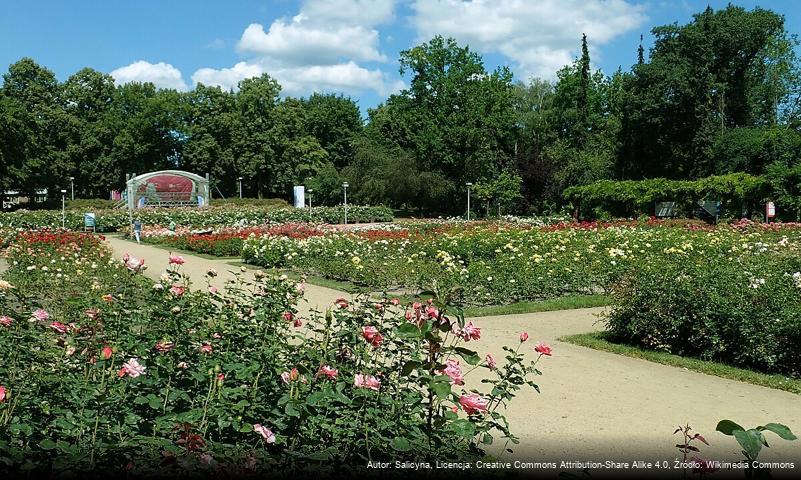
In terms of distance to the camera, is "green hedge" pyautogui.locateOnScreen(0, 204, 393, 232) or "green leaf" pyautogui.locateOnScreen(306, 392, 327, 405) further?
"green hedge" pyautogui.locateOnScreen(0, 204, 393, 232)

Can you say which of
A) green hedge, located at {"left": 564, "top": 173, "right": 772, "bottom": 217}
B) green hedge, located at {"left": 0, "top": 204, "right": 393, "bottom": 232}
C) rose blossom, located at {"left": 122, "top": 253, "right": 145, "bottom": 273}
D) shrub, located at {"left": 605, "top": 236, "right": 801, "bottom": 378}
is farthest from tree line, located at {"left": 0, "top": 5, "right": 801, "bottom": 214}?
rose blossom, located at {"left": 122, "top": 253, "right": 145, "bottom": 273}

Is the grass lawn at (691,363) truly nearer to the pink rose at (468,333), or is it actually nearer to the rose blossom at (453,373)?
the pink rose at (468,333)

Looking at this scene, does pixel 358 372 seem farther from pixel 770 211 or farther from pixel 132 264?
pixel 770 211

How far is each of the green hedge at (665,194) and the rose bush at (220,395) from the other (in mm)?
31495

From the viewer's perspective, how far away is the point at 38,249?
45.7 ft

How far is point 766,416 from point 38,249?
13065mm

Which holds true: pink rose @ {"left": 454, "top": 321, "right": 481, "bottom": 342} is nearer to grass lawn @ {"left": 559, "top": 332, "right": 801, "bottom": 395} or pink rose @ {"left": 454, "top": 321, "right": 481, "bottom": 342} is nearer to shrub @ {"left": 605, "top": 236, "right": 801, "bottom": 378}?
grass lawn @ {"left": 559, "top": 332, "right": 801, "bottom": 395}

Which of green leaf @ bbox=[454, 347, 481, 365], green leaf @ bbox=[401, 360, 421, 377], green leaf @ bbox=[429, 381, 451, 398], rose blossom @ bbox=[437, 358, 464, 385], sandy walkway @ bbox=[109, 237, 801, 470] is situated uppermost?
green leaf @ bbox=[454, 347, 481, 365]

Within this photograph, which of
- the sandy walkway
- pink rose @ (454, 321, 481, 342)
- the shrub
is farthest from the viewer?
the shrub

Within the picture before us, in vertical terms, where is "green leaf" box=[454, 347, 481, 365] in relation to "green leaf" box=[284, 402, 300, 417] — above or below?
above

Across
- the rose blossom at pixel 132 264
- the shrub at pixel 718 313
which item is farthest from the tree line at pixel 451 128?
the rose blossom at pixel 132 264

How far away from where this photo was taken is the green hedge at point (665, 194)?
3194cm

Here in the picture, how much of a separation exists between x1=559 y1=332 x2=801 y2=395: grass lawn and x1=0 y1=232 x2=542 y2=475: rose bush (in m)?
3.87

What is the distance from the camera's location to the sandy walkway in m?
4.62
